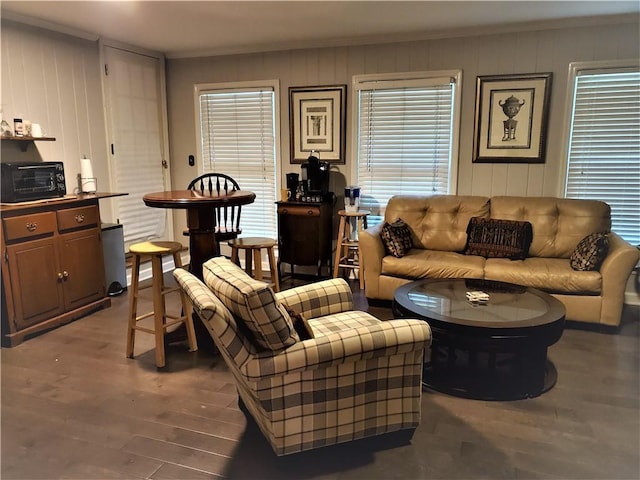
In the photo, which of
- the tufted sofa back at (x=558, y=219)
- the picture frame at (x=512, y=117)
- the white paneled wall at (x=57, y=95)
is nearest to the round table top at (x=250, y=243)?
the white paneled wall at (x=57, y=95)

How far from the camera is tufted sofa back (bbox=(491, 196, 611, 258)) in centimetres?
397

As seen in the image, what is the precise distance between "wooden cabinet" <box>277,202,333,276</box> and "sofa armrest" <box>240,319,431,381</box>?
2.75m

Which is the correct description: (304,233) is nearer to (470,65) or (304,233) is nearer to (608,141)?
(470,65)

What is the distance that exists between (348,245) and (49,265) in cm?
260

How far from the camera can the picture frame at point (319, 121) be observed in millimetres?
4938

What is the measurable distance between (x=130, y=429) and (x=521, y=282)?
288 cm

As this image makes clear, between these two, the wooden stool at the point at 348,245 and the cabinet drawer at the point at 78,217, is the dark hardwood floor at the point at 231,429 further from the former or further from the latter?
the wooden stool at the point at 348,245

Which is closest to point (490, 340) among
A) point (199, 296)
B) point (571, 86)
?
point (199, 296)

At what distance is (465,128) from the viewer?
4598mm

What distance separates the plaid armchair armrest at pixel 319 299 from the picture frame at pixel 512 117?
2594 millimetres

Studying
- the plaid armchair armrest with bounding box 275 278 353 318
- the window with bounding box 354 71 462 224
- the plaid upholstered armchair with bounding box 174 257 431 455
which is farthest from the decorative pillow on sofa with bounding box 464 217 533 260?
the plaid upholstered armchair with bounding box 174 257 431 455

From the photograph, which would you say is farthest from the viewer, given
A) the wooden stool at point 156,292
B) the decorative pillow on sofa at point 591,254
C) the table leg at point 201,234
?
the decorative pillow on sofa at point 591,254

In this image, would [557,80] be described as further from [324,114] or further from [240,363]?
[240,363]

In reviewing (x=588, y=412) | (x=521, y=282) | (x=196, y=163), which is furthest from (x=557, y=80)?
(x=196, y=163)
